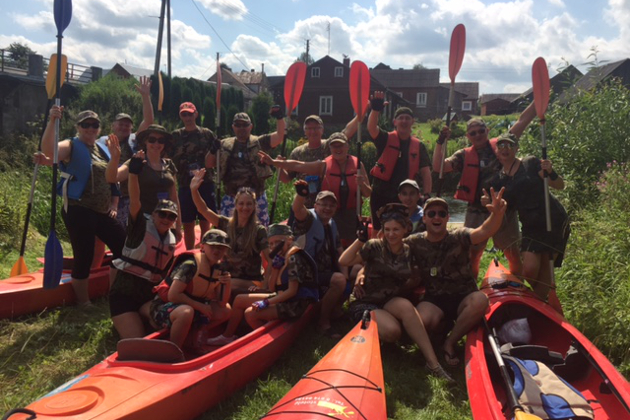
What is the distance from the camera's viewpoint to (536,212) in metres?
3.88

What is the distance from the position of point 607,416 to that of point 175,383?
8.16 feet

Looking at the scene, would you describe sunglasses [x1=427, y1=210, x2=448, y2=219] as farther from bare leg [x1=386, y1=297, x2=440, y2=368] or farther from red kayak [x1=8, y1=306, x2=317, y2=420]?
red kayak [x1=8, y1=306, x2=317, y2=420]

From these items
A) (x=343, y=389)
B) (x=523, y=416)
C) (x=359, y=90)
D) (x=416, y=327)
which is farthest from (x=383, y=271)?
(x=359, y=90)

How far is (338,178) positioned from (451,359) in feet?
6.06

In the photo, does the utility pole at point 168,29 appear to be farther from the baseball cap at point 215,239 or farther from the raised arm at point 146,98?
the baseball cap at point 215,239

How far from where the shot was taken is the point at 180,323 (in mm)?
2988

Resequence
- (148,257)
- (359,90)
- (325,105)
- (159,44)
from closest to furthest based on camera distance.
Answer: (148,257) < (359,90) < (159,44) < (325,105)

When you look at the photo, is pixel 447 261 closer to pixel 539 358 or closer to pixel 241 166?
pixel 539 358

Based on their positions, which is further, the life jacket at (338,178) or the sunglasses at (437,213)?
the life jacket at (338,178)

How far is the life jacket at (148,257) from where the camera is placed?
3354 millimetres

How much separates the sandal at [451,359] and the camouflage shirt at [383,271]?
569 mm

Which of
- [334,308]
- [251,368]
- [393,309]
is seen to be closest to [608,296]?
[393,309]

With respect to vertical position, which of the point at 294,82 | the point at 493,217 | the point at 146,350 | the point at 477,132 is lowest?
the point at 146,350

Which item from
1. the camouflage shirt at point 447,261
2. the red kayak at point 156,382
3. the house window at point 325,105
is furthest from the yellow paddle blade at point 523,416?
the house window at point 325,105
